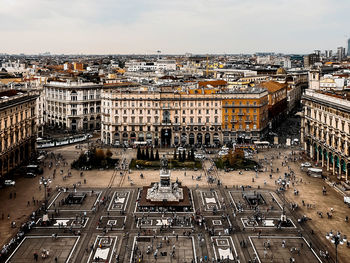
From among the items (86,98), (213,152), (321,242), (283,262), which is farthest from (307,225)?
(86,98)

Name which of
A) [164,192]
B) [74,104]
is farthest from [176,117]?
[164,192]

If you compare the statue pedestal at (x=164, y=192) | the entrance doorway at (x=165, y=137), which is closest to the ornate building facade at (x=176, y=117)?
the entrance doorway at (x=165, y=137)

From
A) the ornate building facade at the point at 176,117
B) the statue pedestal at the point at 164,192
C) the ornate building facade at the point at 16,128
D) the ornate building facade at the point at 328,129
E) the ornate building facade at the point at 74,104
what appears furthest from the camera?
the ornate building facade at the point at 74,104

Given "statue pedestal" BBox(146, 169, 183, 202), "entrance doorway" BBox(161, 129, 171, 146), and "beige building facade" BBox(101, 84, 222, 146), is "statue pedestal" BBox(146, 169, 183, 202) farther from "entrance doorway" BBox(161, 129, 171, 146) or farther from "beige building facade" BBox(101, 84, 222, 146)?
"beige building facade" BBox(101, 84, 222, 146)

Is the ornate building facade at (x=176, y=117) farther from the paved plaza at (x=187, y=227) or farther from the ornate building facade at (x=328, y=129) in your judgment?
the paved plaza at (x=187, y=227)

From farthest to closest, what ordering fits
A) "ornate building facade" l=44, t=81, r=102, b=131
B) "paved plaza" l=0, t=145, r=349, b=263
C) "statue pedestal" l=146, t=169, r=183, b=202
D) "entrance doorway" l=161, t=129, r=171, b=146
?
"ornate building facade" l=44, t=81, r=102, b=131 → "entrance doorway" l=161, t=129, r=171, b=146 → "statue pedestal" l=146, t=169, r=183, b=202 → "paved plaza" l=0, t=145, r=349, b=263

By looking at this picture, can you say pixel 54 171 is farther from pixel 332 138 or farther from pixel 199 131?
pixel 332 138

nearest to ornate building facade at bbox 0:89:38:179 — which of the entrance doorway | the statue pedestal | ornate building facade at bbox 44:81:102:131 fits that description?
the statue pedestal
